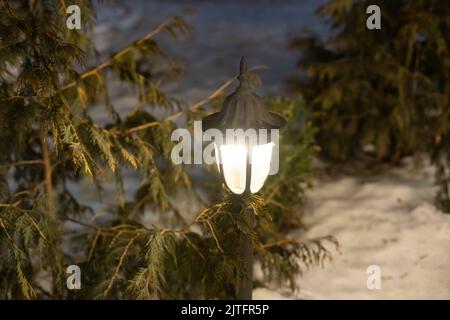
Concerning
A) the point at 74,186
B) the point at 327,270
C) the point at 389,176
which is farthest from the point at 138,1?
the point at 327,270

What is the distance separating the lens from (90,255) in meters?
4.12

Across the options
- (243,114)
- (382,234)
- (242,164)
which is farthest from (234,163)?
(382,234)

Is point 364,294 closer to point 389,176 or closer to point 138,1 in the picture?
point 389,176

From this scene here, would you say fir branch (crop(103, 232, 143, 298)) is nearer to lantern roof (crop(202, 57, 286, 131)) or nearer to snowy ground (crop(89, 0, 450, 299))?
lantern roof (crop(202, 57, 286, 131))

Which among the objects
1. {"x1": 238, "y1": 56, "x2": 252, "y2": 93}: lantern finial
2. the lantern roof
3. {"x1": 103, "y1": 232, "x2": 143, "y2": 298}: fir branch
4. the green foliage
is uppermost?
the green foliage

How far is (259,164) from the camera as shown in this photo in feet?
9.95

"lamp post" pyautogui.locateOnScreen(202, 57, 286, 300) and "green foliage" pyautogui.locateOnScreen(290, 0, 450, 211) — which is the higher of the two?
"green foliage" pyautogui.locateOnScreen(290, 0, 450, 211)

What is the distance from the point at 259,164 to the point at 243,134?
205 millimetres

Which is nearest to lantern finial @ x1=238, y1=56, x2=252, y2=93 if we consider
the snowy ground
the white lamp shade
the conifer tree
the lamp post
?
the lamp post

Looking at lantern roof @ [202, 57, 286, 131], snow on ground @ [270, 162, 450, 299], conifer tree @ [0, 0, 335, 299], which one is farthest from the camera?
snow on ground @ [270, 162, 450, 299]

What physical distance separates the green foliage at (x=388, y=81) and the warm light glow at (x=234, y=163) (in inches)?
140

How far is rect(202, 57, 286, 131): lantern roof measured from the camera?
2955 mm

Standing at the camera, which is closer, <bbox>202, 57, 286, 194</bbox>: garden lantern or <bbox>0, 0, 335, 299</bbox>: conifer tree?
<bbox>202, 57, 286, 194</bbox>: garden lantern

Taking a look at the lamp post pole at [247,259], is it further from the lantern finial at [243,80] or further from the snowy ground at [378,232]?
the snowy ground at [378,232]
